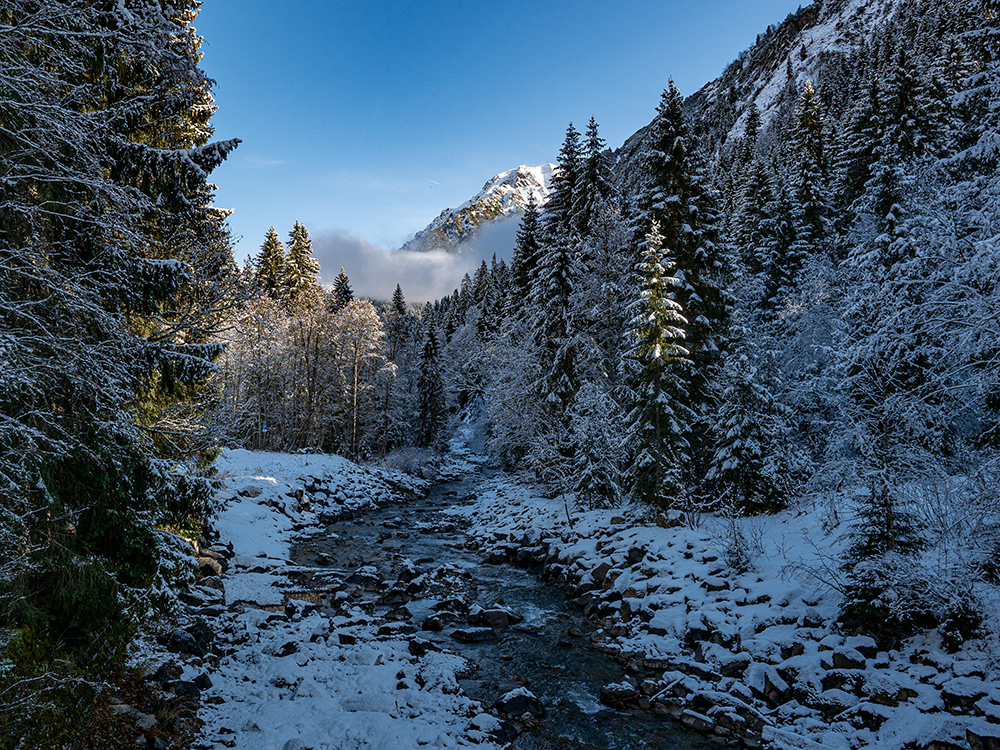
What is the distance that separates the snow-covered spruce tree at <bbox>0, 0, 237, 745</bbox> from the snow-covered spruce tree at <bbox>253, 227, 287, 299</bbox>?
104 ft

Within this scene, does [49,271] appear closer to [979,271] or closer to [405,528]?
[979,271]

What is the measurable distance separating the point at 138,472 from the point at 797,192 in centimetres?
3316

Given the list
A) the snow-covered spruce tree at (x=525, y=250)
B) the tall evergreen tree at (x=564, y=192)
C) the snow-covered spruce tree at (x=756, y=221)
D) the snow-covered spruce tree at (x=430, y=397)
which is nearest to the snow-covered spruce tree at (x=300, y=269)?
the snow-covered spruce tree at (x=430, y=397)

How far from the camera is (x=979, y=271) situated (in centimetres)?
629

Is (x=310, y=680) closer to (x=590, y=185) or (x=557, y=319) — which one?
(x=557, y=319)

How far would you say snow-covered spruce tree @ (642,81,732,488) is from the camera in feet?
57.9

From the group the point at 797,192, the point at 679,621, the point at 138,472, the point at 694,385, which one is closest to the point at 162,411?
the point at 138,472

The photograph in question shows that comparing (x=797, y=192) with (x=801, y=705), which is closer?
(x=801, y=705)

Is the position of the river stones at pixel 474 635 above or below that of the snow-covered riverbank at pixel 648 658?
below

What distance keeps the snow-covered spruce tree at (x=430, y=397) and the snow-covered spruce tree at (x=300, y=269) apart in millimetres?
12597

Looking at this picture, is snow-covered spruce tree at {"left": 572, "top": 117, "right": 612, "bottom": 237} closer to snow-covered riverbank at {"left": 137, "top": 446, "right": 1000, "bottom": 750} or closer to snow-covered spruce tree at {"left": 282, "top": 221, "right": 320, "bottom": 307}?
snow-covered riverbank at {"left": 137, "top": 446, "right": 1000, "bottom": 750}

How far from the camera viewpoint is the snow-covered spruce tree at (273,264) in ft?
126

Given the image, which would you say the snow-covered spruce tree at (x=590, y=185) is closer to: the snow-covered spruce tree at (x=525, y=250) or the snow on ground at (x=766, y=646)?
the snow-covered spruce tree at (x=525, y=250)

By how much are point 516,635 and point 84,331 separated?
392 inches
